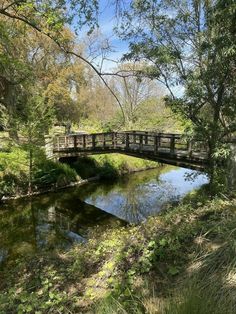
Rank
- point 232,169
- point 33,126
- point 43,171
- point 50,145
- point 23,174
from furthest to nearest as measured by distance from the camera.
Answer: point 50,145 < point 43,171 < point 23,174 < point 33,126 < point 232,169

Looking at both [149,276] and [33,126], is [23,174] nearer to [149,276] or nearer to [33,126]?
[33,126]

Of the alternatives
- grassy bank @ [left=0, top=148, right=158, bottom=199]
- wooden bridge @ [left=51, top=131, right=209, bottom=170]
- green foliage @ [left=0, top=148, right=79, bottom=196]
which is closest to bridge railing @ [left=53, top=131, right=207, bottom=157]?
wooden bridge @ [left=51, top=131, right=209, bottom=170]

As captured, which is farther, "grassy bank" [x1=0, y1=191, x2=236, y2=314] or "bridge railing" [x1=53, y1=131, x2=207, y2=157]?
"bridge railing" [x1=53, y1=131, x2=207, y2=157]

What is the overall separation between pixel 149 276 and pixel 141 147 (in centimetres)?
1171

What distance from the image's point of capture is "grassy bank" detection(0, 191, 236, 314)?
8.68 feet

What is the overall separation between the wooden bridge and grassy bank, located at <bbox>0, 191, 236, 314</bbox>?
582cm

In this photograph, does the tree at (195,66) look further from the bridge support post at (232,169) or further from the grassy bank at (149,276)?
the grassy bank at (149,276)

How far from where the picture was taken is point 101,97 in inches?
1475

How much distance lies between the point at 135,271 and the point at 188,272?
63cm

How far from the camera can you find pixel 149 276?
136 inches

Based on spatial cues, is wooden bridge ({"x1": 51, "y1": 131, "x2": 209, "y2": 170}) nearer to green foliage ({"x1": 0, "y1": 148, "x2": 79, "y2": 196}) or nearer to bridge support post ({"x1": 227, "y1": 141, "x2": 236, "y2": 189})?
bridge support post ({"x1": 227, "y1": 141, "x2": 236, "y2": 189})

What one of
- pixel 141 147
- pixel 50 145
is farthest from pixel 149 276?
pixel 50 145

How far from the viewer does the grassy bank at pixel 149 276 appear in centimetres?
264

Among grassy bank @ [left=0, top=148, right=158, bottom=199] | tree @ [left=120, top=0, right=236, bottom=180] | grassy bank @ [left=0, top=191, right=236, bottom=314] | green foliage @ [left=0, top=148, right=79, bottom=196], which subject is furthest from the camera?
grassy bank @ [left=0, top=148, right=158, bottom=199]
